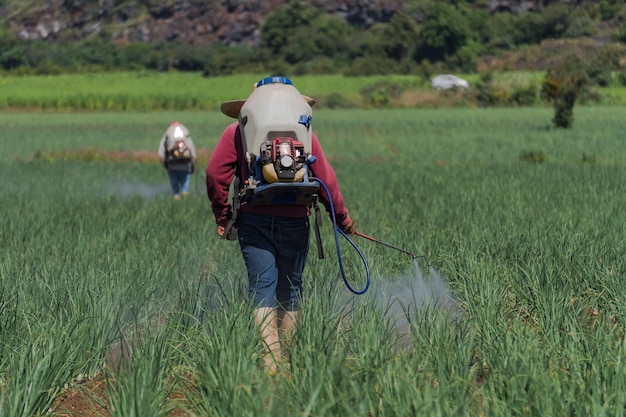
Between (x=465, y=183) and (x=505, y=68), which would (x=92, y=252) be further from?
(x=505, y=68)

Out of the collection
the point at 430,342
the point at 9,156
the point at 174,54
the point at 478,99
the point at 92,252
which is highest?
the point at 430,342

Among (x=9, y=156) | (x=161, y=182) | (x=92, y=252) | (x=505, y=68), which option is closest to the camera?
(x=92, y=252)

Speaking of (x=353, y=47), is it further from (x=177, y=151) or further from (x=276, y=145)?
(x=276, y=145)

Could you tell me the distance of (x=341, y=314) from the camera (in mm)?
4523

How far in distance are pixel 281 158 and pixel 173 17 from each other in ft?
427

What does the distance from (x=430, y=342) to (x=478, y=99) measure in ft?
184

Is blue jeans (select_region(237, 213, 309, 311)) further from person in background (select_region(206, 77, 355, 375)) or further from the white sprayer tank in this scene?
the white sprayer tank

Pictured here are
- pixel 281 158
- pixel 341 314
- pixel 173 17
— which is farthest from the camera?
pixel 173 17

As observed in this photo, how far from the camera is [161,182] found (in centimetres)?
1773

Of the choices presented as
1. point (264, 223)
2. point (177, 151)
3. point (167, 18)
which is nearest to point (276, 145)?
point (264, 223)

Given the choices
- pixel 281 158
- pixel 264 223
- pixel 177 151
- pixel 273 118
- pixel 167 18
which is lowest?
pixel 167 18

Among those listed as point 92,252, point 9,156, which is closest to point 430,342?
point 92,252

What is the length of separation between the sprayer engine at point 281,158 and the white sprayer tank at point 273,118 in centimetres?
5

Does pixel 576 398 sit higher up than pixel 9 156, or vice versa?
pixel 576 398
